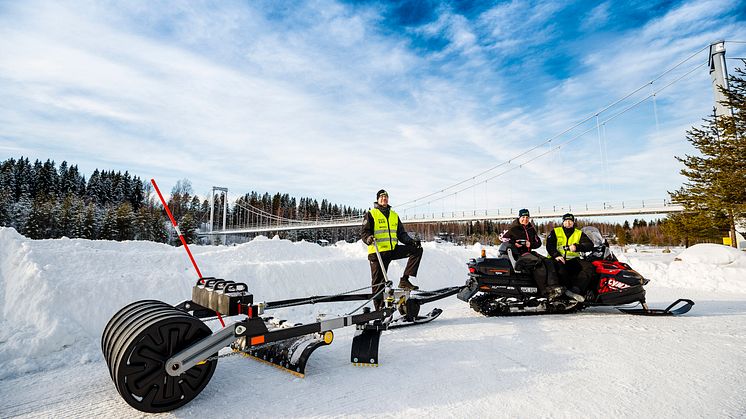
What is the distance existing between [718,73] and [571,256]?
21061 mm

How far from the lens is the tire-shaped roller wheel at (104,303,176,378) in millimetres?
2639

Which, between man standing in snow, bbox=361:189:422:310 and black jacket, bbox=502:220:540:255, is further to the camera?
black jacket, bbox=502:220:540:255

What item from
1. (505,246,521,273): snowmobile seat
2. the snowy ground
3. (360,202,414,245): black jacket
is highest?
(360,202,414,245): black jacket

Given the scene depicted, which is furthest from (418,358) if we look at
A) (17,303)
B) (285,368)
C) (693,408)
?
(17,303)

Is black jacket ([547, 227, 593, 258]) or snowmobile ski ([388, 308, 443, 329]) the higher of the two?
black jacket ([547, 227, 593, 258])

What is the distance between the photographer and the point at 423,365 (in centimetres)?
364

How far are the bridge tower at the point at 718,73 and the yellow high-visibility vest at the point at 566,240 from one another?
1852cm

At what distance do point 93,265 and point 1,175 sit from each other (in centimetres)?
6870

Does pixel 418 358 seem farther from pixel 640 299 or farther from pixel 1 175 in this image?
pixel 1 175

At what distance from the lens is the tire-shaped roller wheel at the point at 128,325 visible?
264 centimetres

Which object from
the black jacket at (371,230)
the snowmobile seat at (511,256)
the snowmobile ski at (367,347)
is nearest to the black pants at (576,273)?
the snowmobile seat at (511,256)

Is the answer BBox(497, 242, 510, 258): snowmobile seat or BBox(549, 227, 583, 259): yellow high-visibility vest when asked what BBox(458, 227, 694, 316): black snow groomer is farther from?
BBox(549, 227, 583, 259): yellow high-visibility vest

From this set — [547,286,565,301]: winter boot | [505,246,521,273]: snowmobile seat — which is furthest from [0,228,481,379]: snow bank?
[547,286,565,301]: winter boot

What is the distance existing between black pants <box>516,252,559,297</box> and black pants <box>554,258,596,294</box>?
264 millimetres
